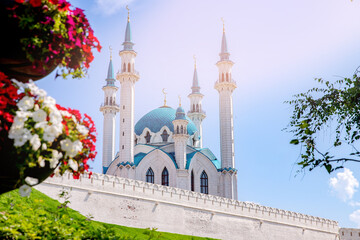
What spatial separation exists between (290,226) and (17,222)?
83.2 feet

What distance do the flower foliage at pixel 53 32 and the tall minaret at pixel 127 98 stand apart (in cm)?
2585

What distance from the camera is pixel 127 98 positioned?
3175cm

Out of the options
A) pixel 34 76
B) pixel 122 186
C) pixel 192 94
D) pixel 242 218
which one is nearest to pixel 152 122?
pixel 192 94

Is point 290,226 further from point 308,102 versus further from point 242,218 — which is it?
point 308,102

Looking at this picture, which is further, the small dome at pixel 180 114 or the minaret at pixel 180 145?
the small dome at pixel 180 114

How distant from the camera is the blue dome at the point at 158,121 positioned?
39.0 m

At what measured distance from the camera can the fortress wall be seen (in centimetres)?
2145

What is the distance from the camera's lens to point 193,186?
34.8 m

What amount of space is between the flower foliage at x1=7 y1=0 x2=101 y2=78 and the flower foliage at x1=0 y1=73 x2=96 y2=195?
438 mm

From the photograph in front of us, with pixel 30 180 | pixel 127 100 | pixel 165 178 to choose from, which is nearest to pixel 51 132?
pixel 30 180

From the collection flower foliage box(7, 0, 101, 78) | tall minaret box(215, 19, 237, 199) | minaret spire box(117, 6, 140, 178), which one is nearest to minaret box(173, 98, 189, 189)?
tall minaret box(215, 19, 237, 199)

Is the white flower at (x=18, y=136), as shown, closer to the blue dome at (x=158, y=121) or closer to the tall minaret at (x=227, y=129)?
the tall minaret at (x=227, y=129)

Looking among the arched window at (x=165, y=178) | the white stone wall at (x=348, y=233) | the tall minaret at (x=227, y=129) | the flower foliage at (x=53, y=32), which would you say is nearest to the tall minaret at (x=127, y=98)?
the arched window at (x=165, y=178)

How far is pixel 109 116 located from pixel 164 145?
5.12 meters
